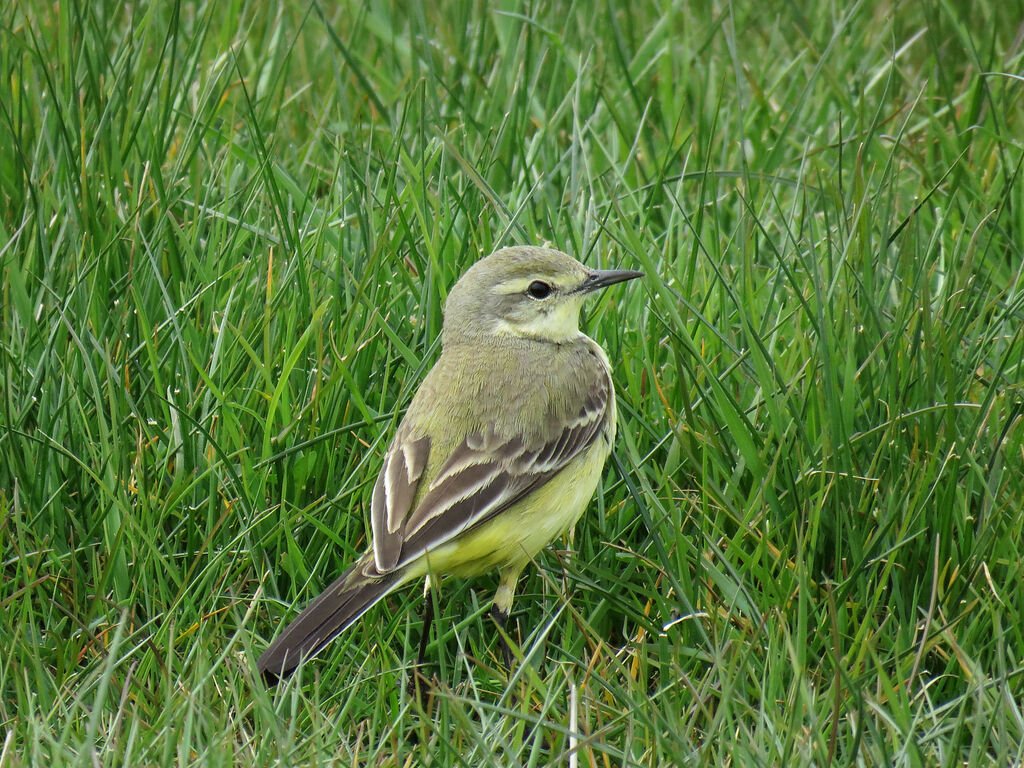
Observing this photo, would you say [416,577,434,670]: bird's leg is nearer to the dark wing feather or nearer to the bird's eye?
the dark wing feather

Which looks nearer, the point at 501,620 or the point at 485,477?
the point at 485,477

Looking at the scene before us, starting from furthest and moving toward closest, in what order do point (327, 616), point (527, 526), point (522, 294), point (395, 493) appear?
point (522, 294)
point (527, 526)
point (395, 493)
point (327, 616)

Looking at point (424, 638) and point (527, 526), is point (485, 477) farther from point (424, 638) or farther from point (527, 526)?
point (424, 638)

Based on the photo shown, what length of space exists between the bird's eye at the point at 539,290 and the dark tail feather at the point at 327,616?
1222 millimetres

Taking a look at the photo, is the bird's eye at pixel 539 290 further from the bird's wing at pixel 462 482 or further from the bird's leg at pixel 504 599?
the bird's leg at pixel 504 599

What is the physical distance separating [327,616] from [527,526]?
76 centimetres

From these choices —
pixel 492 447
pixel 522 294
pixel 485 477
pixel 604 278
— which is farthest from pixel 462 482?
pixel 604 278

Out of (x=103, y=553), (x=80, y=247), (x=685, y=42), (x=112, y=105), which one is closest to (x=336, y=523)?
(x=103, y=553)

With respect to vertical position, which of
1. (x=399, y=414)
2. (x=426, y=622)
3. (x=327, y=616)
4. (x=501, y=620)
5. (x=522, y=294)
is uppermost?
(x=522, y=294)

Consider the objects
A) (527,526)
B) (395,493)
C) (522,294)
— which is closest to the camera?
(395,493)

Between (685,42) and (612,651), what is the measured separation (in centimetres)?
415

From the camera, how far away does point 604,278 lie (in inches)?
198

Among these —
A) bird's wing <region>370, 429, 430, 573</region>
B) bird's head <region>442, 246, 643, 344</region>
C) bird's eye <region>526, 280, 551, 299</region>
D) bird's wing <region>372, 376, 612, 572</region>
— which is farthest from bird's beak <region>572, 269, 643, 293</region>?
bird's wing <region>370, 429, 430, 573</region>

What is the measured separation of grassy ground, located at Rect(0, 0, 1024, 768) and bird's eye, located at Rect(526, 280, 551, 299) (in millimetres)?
415
